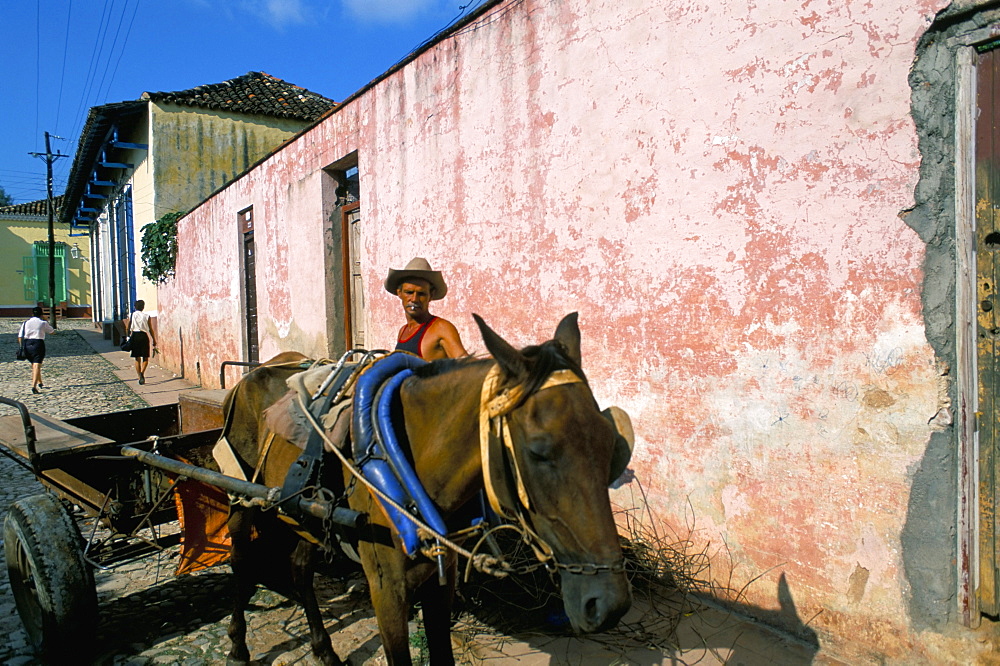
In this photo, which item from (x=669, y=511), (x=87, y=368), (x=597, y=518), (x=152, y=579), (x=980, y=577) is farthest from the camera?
(x=87, y=368)

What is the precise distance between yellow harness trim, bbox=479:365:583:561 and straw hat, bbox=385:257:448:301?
6.30 ft

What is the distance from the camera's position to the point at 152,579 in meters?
4.00

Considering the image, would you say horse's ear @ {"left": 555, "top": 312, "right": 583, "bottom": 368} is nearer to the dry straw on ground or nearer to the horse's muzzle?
the horse's muzzle

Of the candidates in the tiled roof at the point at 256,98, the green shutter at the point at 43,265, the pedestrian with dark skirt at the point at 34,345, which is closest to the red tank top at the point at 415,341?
the pedestrian with dark skirt at the point at 34,345

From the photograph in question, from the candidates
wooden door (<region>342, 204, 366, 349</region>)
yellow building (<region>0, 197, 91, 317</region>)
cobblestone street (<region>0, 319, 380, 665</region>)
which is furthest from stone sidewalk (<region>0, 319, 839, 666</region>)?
yellow building (<region>0, 197, 91, 317</region>)

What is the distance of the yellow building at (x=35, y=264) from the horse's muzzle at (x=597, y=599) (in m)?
41.1

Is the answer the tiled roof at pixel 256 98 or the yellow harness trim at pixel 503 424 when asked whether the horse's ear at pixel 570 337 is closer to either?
the yellow harness trim at pixel 503 424

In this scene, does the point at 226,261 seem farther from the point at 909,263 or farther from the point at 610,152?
the point at 909,263

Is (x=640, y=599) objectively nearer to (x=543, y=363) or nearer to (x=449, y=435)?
(x=449, y=435)

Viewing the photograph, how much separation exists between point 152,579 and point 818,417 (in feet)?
13.6

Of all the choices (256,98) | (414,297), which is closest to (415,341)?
(414,297)

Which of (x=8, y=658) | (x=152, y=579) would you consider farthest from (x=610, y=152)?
(x=8, y=658)

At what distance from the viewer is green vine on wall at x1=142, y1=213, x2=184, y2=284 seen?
1454 centimetres

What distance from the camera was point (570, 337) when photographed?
1.95 meters
